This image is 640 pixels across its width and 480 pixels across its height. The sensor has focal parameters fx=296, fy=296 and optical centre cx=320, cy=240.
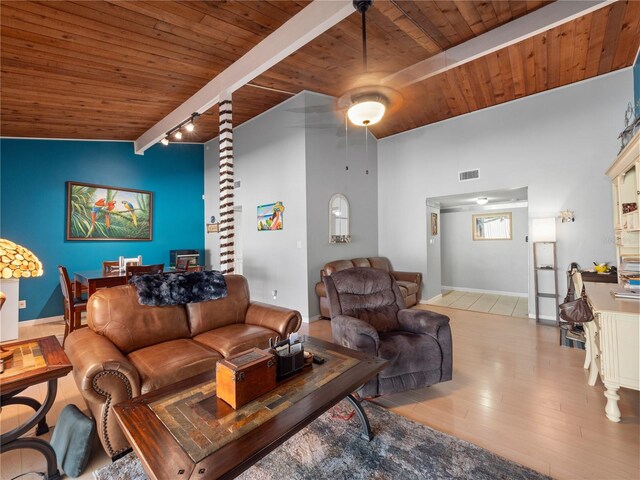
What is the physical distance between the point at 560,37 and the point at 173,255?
721 cm

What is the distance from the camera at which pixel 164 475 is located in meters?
0.99

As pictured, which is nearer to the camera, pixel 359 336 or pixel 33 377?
pixel 33 377

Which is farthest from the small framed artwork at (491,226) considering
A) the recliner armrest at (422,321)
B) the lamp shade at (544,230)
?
the recliner armrest at (422,321)

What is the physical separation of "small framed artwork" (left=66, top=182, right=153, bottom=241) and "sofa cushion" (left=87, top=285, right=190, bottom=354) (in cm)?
394

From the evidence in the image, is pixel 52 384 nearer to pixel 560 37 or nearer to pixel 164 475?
pixel 164 475

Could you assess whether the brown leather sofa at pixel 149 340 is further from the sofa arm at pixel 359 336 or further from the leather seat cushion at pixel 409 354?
the leather seat cushion at pixel 409 354

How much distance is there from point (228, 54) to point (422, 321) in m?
3.85

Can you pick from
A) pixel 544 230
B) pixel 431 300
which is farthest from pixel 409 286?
pixel 544 230

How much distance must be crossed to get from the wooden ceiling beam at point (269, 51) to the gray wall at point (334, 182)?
4.39ft

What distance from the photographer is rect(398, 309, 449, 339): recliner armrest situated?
2.48m

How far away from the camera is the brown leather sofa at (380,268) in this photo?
4867mm

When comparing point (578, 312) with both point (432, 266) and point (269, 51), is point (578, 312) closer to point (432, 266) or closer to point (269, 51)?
point (432, 266)

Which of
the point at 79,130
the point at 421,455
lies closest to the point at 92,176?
the point at 79,130

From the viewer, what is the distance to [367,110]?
3211 mm
